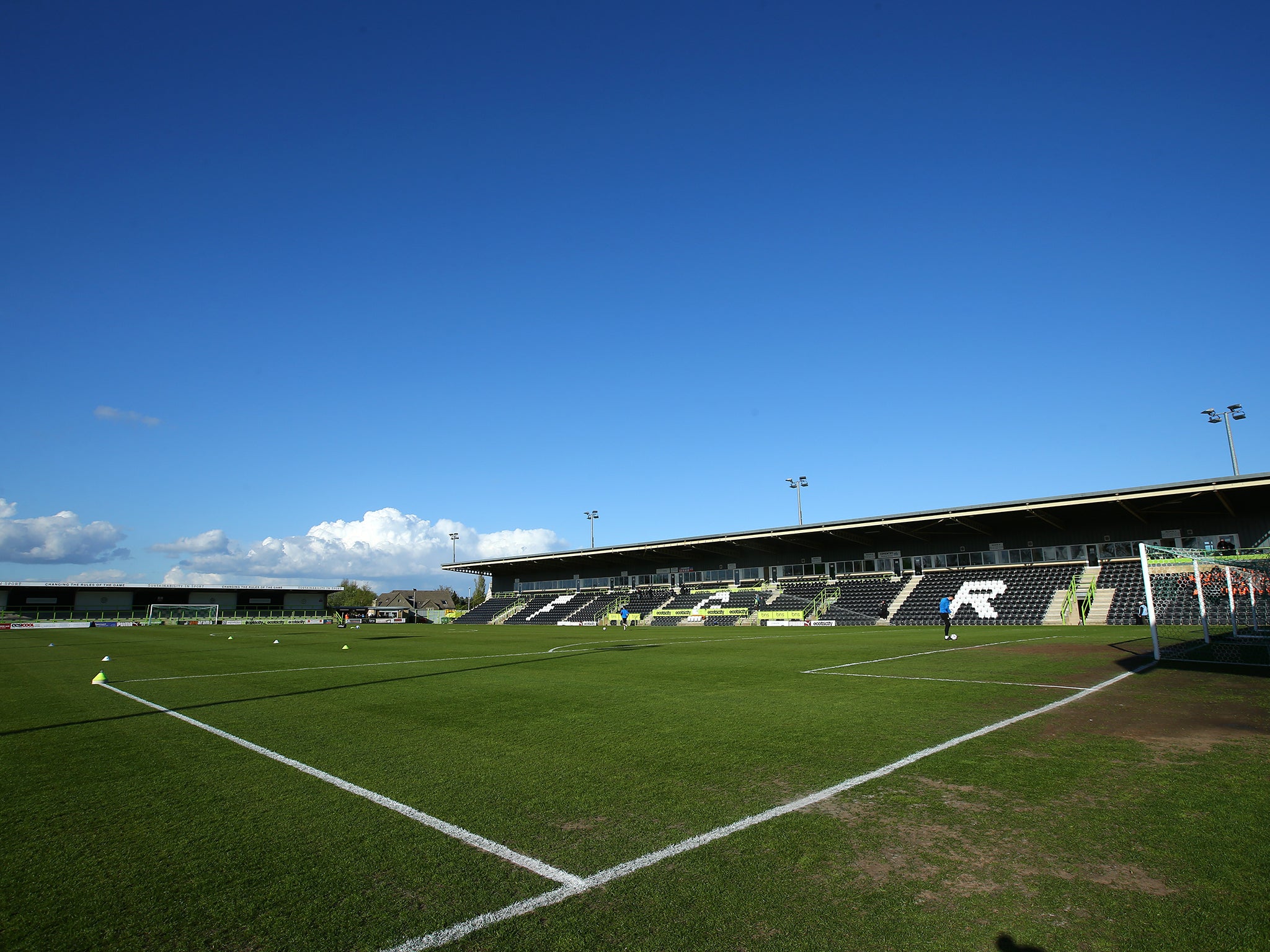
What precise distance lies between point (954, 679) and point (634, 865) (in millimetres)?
11198

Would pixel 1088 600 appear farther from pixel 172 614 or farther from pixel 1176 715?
pixel 172 614

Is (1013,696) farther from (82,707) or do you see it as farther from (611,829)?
(82,707)

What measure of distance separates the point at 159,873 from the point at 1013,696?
11.6 m

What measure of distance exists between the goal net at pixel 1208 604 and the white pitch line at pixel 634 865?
40.1ft

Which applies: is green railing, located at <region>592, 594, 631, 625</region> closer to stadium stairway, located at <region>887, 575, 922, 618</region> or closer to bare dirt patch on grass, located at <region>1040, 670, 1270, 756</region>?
stadium stairway, located at <region>887, 575, 922, 618</region>

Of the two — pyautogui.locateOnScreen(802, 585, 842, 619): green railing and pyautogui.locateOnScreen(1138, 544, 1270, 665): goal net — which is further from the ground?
pyautogui.locateOnScreen(1138, 544, 1270, 665): goal net

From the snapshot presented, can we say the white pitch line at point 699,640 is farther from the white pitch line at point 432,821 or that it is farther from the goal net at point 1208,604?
the white pitch line at point 432,821

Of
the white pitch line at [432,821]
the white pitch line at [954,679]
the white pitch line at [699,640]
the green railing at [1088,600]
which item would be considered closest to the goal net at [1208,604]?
the green railing at [1088,600]

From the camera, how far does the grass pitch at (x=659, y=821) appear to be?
368 cm

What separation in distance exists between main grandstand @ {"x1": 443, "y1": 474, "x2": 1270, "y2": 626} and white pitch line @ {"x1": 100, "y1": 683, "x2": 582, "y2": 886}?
88.2 feet

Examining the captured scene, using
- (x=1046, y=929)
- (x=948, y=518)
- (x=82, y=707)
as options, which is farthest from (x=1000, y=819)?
(x=948, y=518)

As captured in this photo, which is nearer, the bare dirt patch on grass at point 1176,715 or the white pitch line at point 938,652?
the bare dirt patch on grass at point 1176,715

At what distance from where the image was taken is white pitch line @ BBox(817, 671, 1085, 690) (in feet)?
39.5

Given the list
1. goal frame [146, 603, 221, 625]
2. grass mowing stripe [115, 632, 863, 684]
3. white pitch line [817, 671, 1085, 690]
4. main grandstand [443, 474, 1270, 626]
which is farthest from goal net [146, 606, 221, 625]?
white pitch line [817, 671, 1085, 690]
